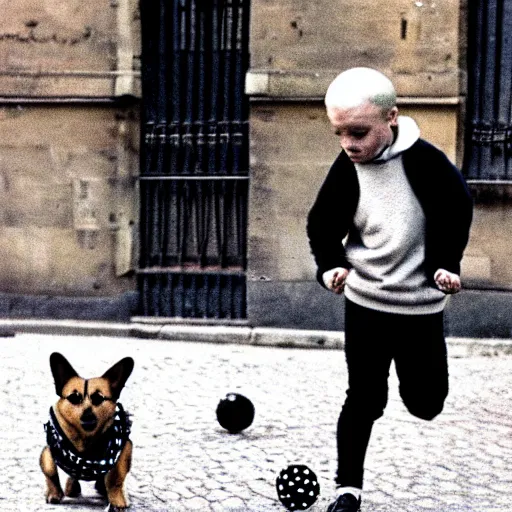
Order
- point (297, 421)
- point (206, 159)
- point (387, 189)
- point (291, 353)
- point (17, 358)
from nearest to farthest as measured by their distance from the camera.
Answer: point (387, 189)
point (297, 421)
point (17, 358)
point (291, 353)
point (206, 159)

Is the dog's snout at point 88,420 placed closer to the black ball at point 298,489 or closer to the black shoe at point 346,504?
the black ball at point 298,489

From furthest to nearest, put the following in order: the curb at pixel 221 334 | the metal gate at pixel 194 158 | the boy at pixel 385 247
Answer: the metal gate at pixel 194 158
the curb at pixel 221 334
the boy at pixel 385 247

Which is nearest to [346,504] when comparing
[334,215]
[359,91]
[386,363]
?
[386,363]

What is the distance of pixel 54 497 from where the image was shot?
4898mm

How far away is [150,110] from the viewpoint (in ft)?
35.2

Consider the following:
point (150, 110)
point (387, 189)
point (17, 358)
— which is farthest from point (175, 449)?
point (150, 110)

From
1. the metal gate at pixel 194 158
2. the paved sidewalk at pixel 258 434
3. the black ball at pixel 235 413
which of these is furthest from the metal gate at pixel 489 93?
the black ball at pixel 235 413

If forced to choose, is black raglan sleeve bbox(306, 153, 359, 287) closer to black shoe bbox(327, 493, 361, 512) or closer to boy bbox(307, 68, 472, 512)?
boy bbox(307, 68, 472, 512)

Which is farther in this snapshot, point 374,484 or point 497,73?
point 497,73

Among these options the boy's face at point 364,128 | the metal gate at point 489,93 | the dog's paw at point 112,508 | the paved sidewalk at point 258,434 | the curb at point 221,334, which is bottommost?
the paved sidewalk at point 258,434

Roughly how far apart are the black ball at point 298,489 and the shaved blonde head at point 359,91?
1.55 meters

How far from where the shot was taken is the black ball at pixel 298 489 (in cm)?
488

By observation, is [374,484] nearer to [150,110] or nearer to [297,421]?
[297,421]

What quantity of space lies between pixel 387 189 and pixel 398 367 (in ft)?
2.25
